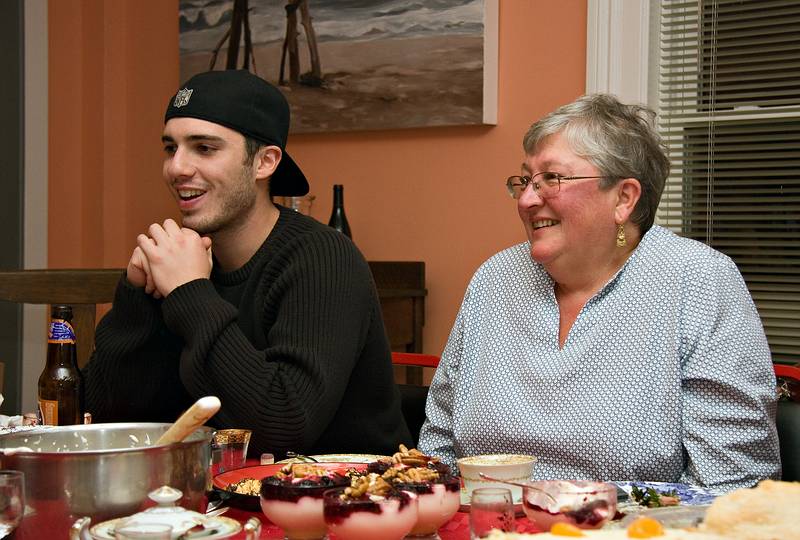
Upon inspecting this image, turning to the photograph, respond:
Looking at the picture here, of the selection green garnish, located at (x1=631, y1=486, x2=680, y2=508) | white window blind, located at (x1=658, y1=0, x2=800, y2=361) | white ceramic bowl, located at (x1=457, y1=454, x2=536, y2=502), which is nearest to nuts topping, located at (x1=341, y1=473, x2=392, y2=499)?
white ceramic bowl, located at (x1=457, y1=454, x2=536, y2=502)

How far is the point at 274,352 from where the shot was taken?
65.2 inches

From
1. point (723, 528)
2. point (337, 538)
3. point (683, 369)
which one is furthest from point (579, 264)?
point (723, 528)

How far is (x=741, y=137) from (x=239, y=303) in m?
1.97

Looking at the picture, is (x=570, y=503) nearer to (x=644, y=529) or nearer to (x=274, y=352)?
(x=644, y=529)

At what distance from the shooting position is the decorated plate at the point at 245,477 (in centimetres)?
119

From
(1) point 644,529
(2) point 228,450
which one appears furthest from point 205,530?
(2) point 228,450

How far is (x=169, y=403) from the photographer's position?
76.9 inches

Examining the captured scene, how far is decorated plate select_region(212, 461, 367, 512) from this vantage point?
1.19 metres

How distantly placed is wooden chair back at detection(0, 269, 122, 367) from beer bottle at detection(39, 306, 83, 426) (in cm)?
76

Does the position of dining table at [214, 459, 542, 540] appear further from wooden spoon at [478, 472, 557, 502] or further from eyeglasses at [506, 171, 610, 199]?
eyeglasses at [506, 171, 610, 199]

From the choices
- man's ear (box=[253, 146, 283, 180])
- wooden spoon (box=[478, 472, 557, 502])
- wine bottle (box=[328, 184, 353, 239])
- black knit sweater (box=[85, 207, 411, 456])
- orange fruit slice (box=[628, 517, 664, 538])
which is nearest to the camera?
orange fruit slice (box=[628, 517, 664, 538])

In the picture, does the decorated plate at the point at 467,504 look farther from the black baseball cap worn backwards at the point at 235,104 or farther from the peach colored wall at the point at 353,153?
the peach colored wall at the point at 353,153

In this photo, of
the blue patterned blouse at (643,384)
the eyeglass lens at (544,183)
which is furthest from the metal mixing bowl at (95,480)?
the eyeglass lens at (544,183)

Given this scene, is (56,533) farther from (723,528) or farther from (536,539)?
(723,528)
